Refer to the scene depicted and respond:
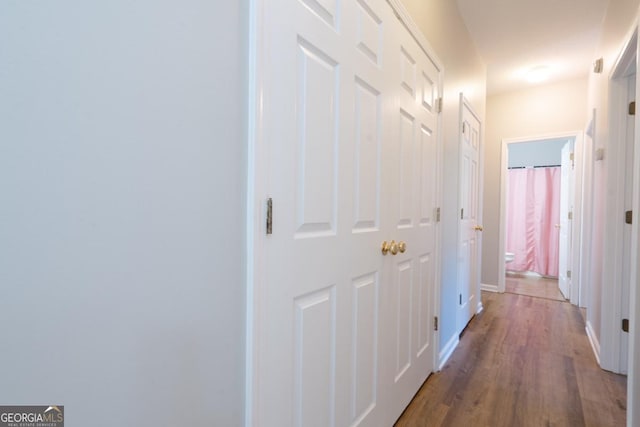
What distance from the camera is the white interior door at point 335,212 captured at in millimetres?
801

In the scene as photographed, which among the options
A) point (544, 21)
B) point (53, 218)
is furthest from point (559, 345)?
point (53, 218)

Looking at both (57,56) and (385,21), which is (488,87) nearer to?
(385,21)

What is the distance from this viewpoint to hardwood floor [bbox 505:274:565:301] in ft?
13.6

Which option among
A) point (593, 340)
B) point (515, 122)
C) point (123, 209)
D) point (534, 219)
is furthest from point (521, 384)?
point (534, 219)

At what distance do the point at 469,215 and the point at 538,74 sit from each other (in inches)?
85.0

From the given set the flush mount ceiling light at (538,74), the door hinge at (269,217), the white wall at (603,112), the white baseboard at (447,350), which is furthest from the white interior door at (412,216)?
the flush mount ceiling light at (538,74)

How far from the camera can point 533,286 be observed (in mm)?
4578

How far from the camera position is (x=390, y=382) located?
1485 mm

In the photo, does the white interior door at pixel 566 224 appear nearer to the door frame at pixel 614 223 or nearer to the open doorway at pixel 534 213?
the open doorway at pixel 534 213

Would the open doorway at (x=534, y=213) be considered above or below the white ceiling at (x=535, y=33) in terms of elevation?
below

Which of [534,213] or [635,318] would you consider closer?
[635,318]

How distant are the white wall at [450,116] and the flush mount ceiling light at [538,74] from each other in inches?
55.0

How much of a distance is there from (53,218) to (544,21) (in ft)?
12.0

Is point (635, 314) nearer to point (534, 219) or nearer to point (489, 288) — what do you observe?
point (489, 288)
